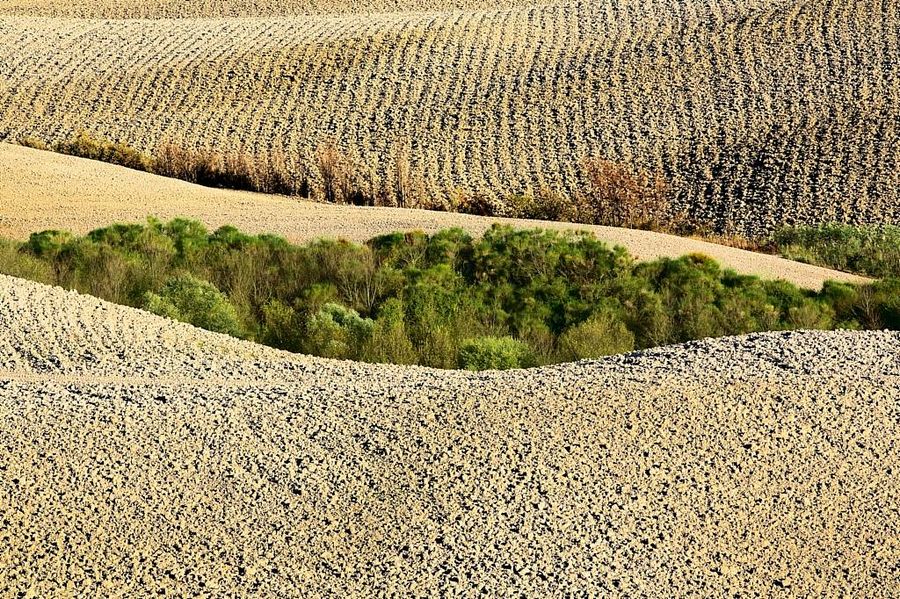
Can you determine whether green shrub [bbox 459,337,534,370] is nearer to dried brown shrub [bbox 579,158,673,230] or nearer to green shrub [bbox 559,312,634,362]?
green shrub [bbox 559,312,634,362]

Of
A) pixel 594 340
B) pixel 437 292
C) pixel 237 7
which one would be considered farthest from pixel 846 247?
pixel 237 7

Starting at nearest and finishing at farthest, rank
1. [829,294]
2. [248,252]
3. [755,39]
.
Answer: [829,294], [248,252], [755,39]

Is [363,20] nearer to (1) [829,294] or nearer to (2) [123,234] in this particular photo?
(2) [123,234]

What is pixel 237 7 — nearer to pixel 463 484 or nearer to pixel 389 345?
pixel 389 345

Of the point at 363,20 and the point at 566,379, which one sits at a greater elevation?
the point at 363,20

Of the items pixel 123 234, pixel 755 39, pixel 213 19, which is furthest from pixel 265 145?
pixel 213 19

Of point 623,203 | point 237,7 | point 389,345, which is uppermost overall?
point 237,7

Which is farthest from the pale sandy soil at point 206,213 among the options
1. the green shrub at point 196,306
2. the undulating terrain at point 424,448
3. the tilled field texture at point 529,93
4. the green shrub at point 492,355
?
the green shrub at point 492,355
